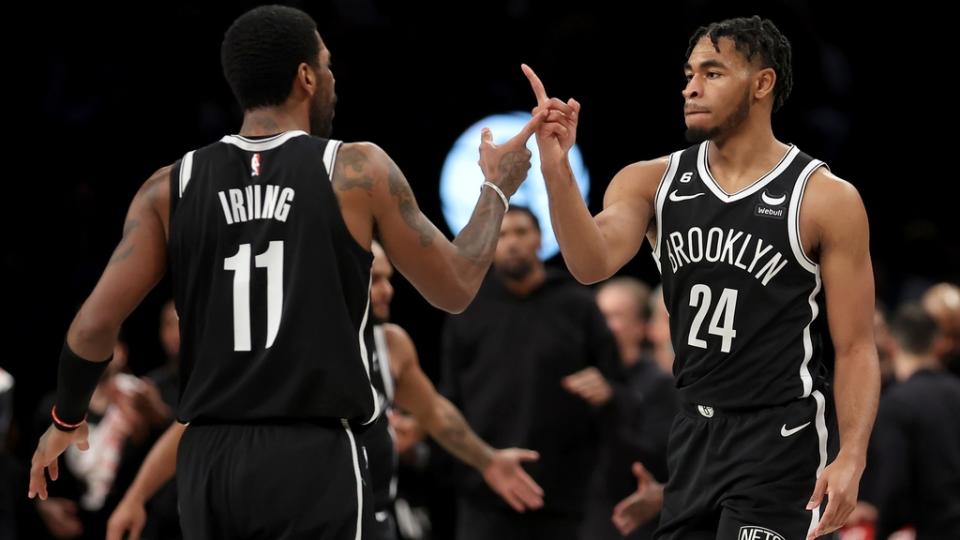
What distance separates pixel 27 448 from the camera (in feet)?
35.9

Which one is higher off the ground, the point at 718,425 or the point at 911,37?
the point at 911,37

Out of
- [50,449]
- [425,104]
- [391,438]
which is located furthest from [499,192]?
[425,104]

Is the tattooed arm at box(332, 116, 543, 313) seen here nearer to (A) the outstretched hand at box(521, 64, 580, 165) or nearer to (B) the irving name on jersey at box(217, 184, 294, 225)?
(B) the irving name on jersey at box(217, 184, 294, 225)

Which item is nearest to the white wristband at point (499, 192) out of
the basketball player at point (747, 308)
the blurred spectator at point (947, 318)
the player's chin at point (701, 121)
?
the basketball player at point (747, 308)

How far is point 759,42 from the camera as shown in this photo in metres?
4.73

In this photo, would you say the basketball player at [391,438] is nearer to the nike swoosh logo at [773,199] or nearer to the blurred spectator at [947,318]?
the nike swoosh logo at [773,199]

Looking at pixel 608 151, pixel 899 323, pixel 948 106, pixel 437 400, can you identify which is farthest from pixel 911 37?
pixel 437 400

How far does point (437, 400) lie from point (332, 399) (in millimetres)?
2318

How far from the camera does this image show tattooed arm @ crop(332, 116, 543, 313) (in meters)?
3.79

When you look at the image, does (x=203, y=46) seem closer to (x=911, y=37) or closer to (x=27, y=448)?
(x=27, y=448)

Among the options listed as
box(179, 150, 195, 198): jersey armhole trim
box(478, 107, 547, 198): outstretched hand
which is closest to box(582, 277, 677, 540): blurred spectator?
box(478, 107, 547, 198): outstretched hand

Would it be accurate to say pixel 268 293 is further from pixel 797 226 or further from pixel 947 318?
pixel 947 318

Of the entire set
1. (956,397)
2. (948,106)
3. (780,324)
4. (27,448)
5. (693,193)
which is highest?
(948,106)

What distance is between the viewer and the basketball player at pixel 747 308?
14.3 ft
